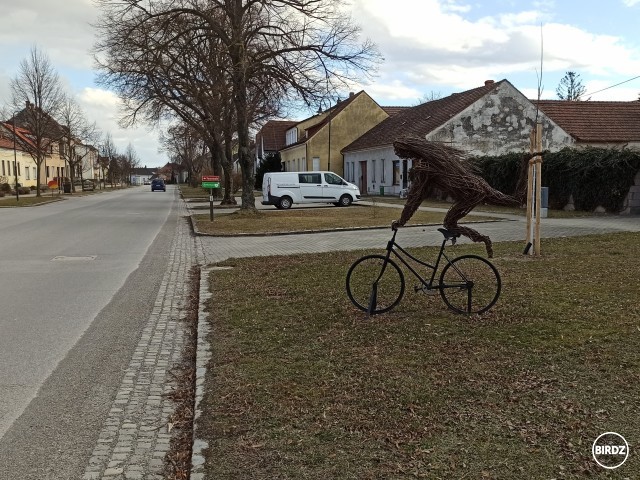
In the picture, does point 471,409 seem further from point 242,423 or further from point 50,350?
point 50,350

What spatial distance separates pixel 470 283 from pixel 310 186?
23.2 metres

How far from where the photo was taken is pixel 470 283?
6219 millimetres

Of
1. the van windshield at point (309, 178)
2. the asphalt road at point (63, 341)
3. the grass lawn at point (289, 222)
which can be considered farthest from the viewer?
the van windshield at point (309, 178)

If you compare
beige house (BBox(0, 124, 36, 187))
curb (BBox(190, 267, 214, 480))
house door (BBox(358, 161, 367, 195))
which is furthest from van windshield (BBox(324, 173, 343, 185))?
beige house (BBox(0, 124, 36, 187))

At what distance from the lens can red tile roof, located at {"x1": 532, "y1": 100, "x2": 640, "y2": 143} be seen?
32188 mm

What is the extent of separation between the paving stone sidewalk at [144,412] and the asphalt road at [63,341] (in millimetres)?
100

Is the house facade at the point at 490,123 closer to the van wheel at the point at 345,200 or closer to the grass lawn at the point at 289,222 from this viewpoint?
the van wheel at the point at 345,200

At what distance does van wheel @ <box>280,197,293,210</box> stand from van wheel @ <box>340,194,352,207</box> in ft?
9.14

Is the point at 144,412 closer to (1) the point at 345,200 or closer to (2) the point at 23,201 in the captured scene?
(1) the point at 345,200

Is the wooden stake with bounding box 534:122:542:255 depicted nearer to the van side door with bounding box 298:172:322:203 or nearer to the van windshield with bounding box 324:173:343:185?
the van side door with bounding box 298:172:322:203

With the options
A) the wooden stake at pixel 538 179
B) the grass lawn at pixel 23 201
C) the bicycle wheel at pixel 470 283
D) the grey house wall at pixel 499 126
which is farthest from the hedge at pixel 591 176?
the grass lawn at pixel 23 201

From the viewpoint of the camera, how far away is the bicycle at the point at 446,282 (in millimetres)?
6297

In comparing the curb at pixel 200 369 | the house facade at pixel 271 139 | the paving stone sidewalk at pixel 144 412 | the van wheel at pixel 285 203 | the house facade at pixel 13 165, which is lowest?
the paving stone sidewalk at pixel 144 412

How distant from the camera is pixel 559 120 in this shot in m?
33.5
